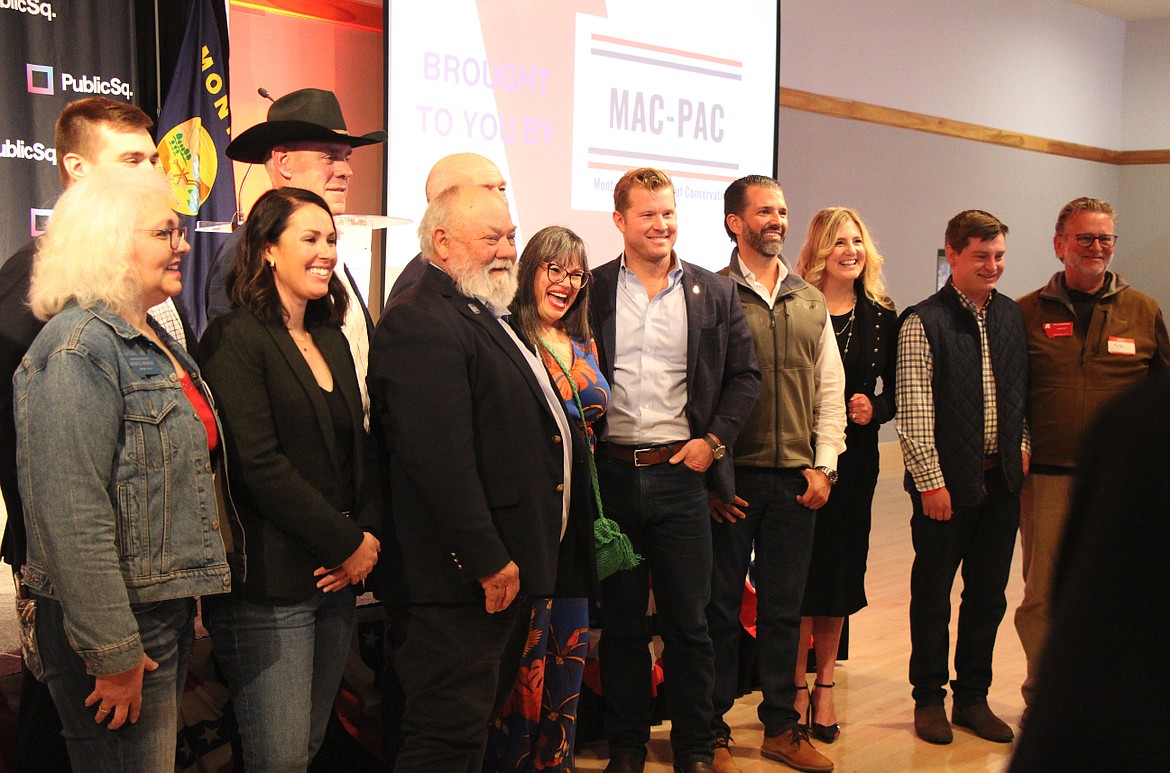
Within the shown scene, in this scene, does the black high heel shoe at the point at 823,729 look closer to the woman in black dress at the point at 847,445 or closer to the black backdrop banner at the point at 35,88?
the woman in black dress at the point at 847,445

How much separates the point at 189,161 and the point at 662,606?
280cm

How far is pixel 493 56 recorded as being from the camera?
534 cm

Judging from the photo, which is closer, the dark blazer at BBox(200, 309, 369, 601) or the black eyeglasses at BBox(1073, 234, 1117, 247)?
the dark blazer at BBox(200, 309, 369, 601)

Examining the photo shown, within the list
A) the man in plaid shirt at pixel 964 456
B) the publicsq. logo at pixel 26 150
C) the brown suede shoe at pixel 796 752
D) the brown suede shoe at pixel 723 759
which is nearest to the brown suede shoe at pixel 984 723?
the man in plaid shirt at pixel 964 456

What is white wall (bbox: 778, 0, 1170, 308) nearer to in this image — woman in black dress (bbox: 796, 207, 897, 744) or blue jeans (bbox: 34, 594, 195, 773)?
woman in black dress (bbox: 796, 207, 897, 744)

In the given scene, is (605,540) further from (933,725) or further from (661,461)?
(933,725)

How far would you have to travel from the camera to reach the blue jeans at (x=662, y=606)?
308 cm

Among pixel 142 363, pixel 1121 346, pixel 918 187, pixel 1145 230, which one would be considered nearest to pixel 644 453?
pixel 142 363

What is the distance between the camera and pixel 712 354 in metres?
3.17

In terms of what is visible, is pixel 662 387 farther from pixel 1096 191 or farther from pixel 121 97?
pixel 1096 191

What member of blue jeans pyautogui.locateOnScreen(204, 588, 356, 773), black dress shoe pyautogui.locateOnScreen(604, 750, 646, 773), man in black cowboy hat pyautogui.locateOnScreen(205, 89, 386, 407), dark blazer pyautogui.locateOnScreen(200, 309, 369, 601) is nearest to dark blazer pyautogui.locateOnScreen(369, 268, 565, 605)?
dark blazer pyautogui.locateOnScreen(200, 309, 369, 601)

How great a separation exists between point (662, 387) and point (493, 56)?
2839 mm

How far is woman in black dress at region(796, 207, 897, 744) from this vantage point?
11.8 ft

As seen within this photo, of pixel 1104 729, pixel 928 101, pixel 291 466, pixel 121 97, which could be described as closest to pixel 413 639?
pixel 291 466
